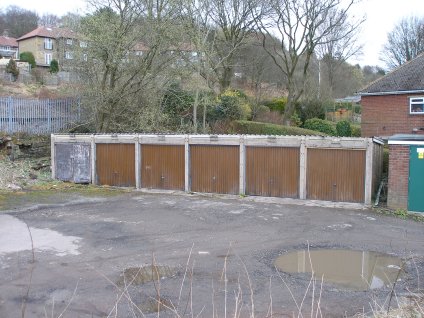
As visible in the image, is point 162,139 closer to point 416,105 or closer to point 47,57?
point 416,105

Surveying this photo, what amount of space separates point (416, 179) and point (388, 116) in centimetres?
1223

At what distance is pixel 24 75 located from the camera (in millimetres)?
34656

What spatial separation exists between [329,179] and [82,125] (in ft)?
46.5

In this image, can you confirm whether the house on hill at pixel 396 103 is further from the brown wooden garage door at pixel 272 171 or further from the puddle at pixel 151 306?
the puddle at pixel 151 306

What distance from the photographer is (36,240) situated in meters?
10.3

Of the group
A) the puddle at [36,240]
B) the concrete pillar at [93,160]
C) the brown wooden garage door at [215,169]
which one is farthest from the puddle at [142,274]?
the concrete pillar at [93,160]

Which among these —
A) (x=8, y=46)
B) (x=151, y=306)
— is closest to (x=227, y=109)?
(x=151, y=306)

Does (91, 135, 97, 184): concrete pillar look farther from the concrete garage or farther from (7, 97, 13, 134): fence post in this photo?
(7, 97, 13, 134): fence post

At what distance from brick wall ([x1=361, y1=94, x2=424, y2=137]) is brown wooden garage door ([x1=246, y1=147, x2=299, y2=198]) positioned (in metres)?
11.7

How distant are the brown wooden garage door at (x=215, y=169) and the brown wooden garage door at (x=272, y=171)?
536 mm

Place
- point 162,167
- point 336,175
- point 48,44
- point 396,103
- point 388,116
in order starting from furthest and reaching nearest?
point 48,44, point 388,116, point 396,103, point 162,167, point 336,175

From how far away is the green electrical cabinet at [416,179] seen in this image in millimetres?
13664

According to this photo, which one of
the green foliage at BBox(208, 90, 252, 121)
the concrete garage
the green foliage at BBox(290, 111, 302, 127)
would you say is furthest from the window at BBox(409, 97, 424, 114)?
the concrete garage

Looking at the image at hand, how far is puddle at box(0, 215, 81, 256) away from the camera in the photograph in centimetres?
955
